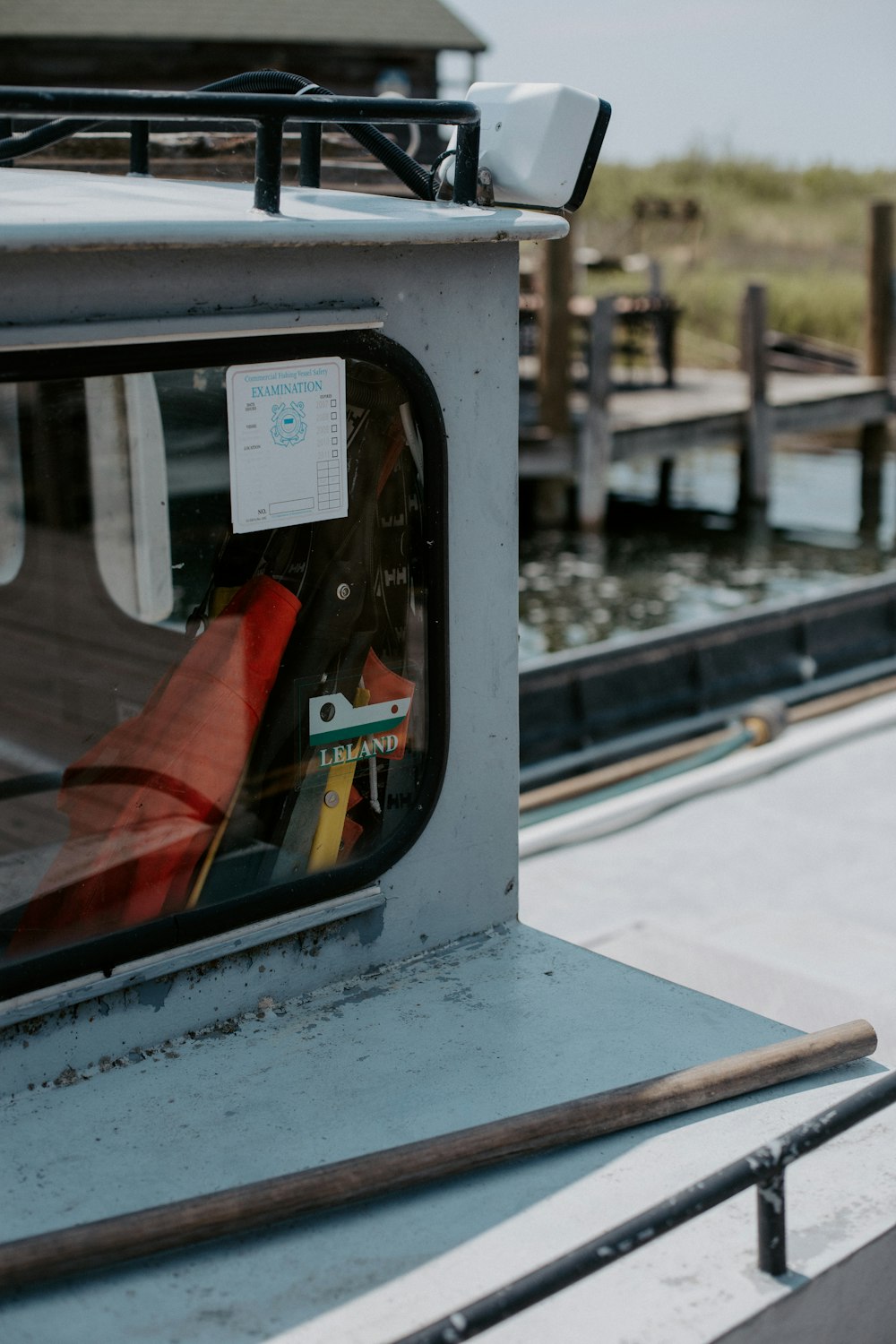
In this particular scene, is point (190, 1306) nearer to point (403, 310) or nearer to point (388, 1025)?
point (388, 1025)

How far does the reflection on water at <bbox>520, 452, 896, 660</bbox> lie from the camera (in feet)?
46.2

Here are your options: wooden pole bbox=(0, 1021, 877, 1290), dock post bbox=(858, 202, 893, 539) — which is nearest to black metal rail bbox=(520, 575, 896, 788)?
wooden pole bbox=(0, 1021, 877, 1290)

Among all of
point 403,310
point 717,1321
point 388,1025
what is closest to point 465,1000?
point 388,1025

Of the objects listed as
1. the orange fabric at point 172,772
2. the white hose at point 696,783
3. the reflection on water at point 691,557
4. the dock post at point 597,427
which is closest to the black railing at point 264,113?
the orange fabric at point 172,772

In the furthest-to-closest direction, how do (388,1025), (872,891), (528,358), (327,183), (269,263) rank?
(528,358), (872,891), (327,183), (388,1025), (269,263)

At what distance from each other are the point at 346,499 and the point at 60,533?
107 centimetres

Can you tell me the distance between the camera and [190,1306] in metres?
1.83

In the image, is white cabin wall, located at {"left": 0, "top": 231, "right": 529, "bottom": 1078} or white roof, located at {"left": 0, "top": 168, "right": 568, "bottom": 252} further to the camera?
white cabin wall, located at {"left": 0, "top": 231, "right": 529, "bottom": 1078}

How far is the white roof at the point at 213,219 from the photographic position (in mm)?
1902

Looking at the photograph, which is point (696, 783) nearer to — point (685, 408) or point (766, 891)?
point (766, 891)

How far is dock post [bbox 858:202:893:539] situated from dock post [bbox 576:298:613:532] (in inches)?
143

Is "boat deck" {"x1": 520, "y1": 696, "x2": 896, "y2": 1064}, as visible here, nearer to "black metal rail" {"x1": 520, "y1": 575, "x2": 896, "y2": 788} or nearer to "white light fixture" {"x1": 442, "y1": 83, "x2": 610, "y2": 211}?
"black metal rail" {"x1": 520, "y1": 575, "x2": 896, "y2": 788}

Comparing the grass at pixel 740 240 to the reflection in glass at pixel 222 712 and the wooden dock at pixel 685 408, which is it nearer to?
the wooden dock at pixel 685 408

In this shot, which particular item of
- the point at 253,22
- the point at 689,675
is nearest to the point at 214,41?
the point at 253,22
